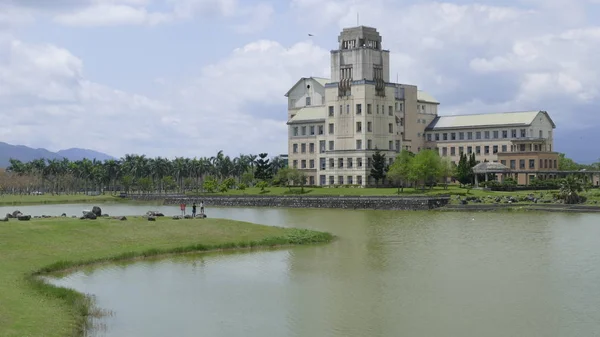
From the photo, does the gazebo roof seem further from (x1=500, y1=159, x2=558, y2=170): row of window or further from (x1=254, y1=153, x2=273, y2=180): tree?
(x1=254, y1=153, x2=273, y2=180): tree

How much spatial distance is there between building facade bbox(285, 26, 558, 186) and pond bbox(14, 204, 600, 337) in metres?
81.9

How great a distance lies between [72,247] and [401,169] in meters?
85.5

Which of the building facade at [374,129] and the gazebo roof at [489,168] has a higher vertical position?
the building facade at [374,129]

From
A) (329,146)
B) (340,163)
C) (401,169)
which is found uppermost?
(329,146)

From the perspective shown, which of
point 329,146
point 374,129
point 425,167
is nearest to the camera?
point 425,167

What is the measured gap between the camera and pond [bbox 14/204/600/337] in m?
31.0

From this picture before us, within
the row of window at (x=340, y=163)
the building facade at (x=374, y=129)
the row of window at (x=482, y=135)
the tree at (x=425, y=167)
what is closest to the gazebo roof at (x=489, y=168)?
the tree at (x=425, y=167)

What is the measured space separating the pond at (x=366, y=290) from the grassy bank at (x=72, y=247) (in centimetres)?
184

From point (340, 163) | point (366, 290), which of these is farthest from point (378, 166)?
point (366, 290)

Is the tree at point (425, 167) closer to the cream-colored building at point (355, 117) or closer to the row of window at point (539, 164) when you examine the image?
the cream-colored building at point (355, 117)

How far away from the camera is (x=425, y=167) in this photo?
123438 mm

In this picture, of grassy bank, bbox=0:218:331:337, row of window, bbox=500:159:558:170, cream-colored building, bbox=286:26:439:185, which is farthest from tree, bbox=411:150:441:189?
grassy bank, bbox=0:218:331:337

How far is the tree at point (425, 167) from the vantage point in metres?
124

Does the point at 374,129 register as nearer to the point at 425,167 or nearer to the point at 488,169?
the point at 425,167
